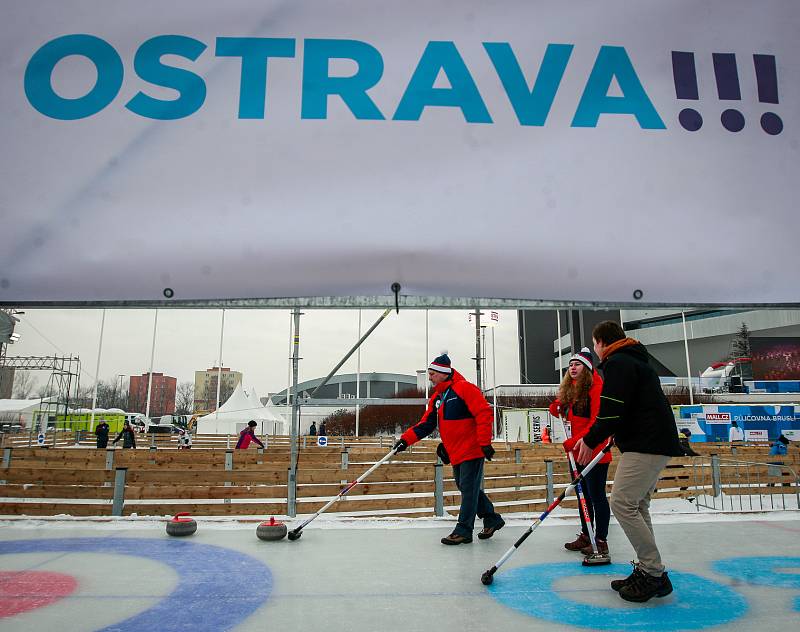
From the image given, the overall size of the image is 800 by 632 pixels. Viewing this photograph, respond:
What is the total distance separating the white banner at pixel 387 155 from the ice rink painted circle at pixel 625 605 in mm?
1986

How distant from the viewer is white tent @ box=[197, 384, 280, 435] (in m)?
29.9

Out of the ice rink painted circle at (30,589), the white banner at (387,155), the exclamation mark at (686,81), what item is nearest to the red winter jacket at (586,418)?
the white banner at (387,155)

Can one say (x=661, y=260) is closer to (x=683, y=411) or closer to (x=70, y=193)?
(x=70, y=193)

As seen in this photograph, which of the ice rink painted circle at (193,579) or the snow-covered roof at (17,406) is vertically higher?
the snow-covered roof at (17,406)

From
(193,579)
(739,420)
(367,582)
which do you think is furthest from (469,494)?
(739,420)

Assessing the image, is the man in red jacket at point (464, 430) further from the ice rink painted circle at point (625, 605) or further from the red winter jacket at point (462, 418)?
the ice rink painted circle at point (625, 605)

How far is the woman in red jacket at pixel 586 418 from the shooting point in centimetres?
465

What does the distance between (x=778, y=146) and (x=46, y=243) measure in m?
2.65

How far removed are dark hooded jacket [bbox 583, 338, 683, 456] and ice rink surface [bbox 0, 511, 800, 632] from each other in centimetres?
95

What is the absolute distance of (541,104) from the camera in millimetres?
1998

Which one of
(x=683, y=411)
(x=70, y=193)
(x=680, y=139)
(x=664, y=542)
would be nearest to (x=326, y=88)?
(x=70, y=193)

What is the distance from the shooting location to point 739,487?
10.8 metres

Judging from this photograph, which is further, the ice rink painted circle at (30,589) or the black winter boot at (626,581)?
the black winter boot at (626,581)

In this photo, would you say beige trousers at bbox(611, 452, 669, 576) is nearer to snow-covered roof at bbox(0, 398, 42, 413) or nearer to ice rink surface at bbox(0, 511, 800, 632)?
ice rink surface at bbox(0, 511, 800, 632)
